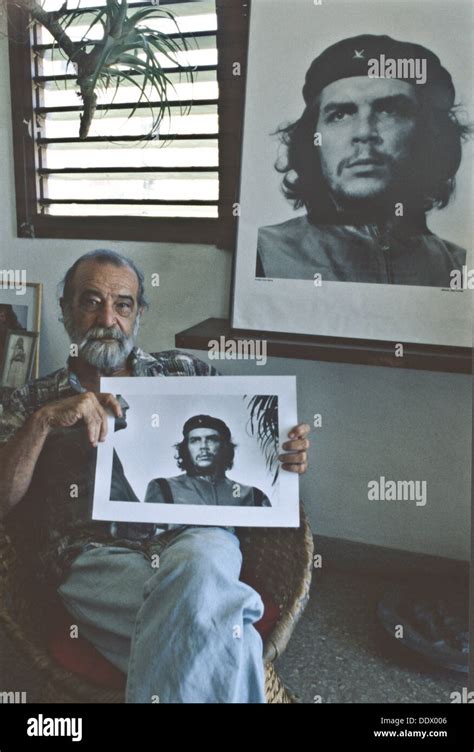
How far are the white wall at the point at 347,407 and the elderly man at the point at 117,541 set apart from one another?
0.17 meters

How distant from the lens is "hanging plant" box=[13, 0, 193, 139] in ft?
3.65

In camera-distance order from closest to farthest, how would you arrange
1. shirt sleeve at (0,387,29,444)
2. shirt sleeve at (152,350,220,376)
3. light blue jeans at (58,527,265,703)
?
light blue jeans at (58,527,265,703), shirt sleeve at (0,387,29,444), shirt sleeve at (152,350,220,376)

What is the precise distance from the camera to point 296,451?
925 mm

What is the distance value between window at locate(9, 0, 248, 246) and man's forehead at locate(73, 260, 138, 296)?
18 cm

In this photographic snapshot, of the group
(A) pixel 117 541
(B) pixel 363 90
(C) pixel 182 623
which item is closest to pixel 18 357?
(A) pixel 117 541

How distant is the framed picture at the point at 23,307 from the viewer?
1.28 metres

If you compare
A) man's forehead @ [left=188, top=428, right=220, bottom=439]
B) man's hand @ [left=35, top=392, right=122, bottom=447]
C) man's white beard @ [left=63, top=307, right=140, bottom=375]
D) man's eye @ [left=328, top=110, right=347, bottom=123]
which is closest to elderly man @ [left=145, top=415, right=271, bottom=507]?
man's forehead @ [left=188, top=428, right=220, bottom=439]

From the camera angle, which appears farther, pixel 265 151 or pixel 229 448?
pixel 265 151

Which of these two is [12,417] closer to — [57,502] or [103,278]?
[57,502]

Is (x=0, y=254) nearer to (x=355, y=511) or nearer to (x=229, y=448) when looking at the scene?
(x=229, y=448)

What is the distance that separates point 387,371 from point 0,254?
2.64ft

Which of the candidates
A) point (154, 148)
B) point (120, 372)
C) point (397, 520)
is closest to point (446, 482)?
point (397, 520)

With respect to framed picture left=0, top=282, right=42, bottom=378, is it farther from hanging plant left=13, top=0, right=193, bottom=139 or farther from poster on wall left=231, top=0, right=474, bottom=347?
→ poster on wall left=231, top=0, right=474, bottom=347

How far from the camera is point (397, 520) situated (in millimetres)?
1390
